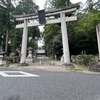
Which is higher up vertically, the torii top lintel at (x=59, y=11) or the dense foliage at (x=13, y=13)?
the dense foliage at (x=13, y=13)

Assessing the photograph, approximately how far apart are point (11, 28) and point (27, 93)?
22265mm

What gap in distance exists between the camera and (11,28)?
1038 inches

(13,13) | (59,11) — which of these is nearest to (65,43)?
(59,11)

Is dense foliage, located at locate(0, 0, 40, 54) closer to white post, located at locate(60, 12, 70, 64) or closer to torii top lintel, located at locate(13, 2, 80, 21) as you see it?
torii top lintel, located at locate(13, 2, 80, 21)

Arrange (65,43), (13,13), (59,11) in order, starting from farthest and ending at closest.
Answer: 1. (13,13)
2. (59,11)
3. (65,43)

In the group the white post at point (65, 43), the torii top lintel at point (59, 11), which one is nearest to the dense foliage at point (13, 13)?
the torii top lintel at point (59, 11)

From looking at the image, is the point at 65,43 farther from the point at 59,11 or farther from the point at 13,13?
the point at 13,13

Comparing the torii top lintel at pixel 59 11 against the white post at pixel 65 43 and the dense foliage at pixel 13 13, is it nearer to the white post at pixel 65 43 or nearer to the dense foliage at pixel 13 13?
the white post at pixel 65 43

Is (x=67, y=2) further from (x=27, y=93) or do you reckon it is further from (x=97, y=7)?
(x=27, y=93)

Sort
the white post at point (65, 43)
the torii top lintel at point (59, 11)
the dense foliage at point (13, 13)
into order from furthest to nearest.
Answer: the dense foliage at point (13, 13) < the torii top lintel at point (59, 11) < the white post at point (65, 43)

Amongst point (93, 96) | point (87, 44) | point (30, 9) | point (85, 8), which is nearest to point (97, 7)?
point (85, 8)

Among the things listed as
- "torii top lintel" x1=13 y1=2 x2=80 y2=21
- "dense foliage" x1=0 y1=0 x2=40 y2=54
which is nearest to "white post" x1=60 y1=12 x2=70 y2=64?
"torii top lintel" x1=13 y1=2 x2=80 y2=21

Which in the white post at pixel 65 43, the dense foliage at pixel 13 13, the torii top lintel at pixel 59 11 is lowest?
the white post at pixel 65 43

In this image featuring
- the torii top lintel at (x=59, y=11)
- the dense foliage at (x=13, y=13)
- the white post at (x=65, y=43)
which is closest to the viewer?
the white post at (x=65, y=43)
